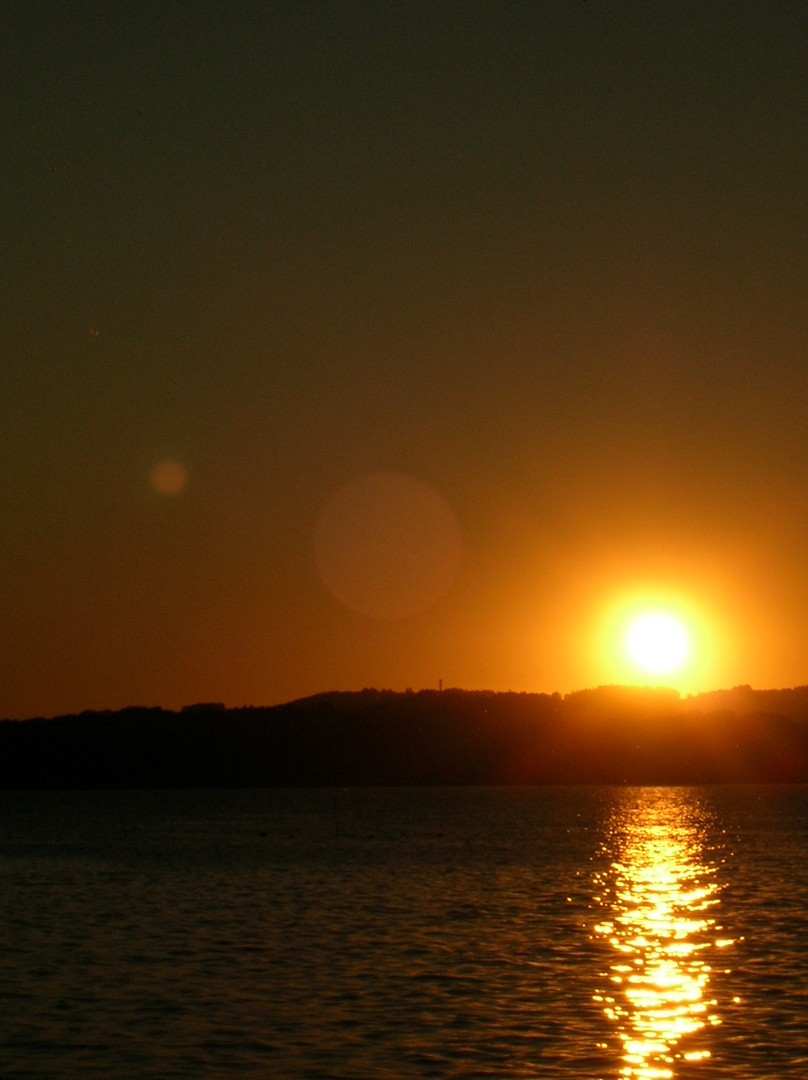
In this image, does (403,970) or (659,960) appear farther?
(659,960)

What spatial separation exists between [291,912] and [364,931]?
802cm

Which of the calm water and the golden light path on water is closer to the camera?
the calm water

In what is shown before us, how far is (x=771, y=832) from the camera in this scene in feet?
462

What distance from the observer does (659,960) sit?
41.8 meters

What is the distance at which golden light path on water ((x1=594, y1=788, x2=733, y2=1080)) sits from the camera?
28.1 meters

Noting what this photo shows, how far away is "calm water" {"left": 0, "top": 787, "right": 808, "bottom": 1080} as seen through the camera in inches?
1085

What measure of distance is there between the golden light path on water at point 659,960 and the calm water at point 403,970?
0.11 m

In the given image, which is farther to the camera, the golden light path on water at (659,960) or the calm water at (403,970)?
the golden light path on water at (659,960)

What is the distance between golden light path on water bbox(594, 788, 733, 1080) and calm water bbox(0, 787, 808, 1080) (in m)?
0.11

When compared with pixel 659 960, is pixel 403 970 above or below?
above

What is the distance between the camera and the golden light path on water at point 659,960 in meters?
28.1

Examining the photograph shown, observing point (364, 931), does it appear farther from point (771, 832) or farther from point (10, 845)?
point (771, 832)

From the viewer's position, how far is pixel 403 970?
128 feet

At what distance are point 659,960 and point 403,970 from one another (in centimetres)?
869
